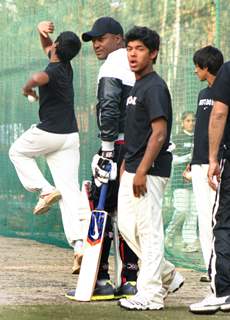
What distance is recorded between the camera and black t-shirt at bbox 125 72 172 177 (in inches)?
278

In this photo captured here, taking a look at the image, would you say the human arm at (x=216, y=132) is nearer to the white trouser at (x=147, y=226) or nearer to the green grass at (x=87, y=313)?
the white trouser at (x=147, y=226)

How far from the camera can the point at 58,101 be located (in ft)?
33.0

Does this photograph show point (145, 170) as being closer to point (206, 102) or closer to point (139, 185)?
point (139, 185)

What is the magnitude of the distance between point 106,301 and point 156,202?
949mm

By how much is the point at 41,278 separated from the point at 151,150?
2.59 metres

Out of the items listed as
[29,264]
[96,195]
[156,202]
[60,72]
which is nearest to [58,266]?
[29,264]

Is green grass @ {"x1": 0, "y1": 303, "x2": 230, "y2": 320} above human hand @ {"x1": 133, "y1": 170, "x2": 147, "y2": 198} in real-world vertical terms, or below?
below

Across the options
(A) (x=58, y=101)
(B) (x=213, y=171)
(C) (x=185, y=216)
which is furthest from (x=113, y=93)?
(C) (x=185, y=216)

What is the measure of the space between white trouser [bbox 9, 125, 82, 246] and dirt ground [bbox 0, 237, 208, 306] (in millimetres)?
474

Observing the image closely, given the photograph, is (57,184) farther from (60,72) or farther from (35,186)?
(60,72)

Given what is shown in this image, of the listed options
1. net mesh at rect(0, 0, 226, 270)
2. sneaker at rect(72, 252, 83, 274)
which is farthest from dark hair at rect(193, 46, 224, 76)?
sneaker at rect(72, 252, 83, 274)

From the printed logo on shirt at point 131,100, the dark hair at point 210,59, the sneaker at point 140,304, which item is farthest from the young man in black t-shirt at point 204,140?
the sneaker at point 140,304

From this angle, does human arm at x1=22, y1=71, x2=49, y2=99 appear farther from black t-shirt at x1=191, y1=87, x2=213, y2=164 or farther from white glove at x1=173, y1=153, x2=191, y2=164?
black t-shirt at x1=191, y1=87, x2=213, y2=164

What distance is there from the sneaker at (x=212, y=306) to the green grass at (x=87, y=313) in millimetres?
42
